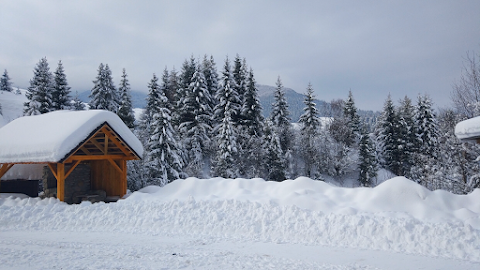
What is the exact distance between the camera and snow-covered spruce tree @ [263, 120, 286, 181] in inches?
1283

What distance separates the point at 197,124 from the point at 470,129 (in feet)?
93.1

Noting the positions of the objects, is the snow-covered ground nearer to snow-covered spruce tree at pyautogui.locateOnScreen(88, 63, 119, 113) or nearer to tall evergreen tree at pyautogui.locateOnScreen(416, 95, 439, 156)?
snow-covered spruce tree at pyautogui.locateOnScreen(88, 63, 119, 113)

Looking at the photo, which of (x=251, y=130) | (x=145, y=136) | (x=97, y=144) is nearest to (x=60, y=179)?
(x=97, y=144)

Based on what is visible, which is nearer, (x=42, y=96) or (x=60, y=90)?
(x=42, y=96)

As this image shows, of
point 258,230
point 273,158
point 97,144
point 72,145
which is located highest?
point 97,144

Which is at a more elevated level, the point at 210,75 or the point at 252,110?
the point at 210,75

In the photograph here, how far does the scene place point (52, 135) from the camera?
12617 mm

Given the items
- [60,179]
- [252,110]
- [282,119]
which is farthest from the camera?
[282,119]

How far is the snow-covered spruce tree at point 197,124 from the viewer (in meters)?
33.0

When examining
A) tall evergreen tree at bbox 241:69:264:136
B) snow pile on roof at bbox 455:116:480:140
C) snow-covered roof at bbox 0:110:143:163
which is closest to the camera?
snow pile on roof at bbox 455:116:480:140

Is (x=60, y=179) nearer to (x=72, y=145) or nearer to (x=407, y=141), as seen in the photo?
(x=72, y=145)

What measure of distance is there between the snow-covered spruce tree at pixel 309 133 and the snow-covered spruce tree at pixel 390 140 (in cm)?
855

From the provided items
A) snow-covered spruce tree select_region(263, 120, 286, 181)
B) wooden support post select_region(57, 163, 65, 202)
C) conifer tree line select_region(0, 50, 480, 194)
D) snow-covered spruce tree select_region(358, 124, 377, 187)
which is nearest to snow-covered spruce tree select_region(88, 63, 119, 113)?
conifer tree line select_region(0, 50, 480, 194)

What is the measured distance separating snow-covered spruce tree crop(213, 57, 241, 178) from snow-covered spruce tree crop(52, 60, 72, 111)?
17564 mm
